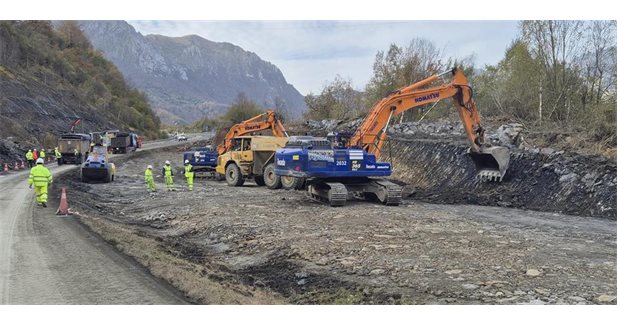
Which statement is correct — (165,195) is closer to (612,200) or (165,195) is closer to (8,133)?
(612,200)

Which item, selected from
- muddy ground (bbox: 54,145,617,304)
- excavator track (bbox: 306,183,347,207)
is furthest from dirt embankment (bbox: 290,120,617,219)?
excavator track (bbox: 306,183,347,207)

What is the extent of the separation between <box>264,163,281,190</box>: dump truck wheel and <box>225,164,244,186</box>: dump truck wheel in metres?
1.80

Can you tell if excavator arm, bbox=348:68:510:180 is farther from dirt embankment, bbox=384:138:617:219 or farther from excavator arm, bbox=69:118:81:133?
excavator arm, bbox=69:118:81:133

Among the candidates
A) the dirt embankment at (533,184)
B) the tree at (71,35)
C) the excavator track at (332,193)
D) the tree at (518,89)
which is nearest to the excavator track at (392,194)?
the excavator track at (332,193)

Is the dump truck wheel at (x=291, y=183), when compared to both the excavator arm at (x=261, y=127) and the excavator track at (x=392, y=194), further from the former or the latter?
the excavator arm at (x=261, y=127)

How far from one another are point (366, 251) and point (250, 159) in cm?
1399

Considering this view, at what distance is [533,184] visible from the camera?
17.1 metres

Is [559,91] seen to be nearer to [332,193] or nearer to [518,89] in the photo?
[518,89]

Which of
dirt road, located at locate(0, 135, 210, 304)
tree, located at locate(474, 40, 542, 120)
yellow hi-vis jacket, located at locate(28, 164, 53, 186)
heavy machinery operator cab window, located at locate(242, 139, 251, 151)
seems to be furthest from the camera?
tree, located at locate(474, 40, 542, 120)

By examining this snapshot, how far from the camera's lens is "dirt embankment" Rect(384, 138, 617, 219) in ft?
49.6

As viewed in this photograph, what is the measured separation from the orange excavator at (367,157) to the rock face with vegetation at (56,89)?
28792 millimetres

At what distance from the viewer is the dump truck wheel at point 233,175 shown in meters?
23.0

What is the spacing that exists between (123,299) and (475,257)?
5774 mm

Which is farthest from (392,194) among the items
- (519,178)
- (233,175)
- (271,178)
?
(233,175)
